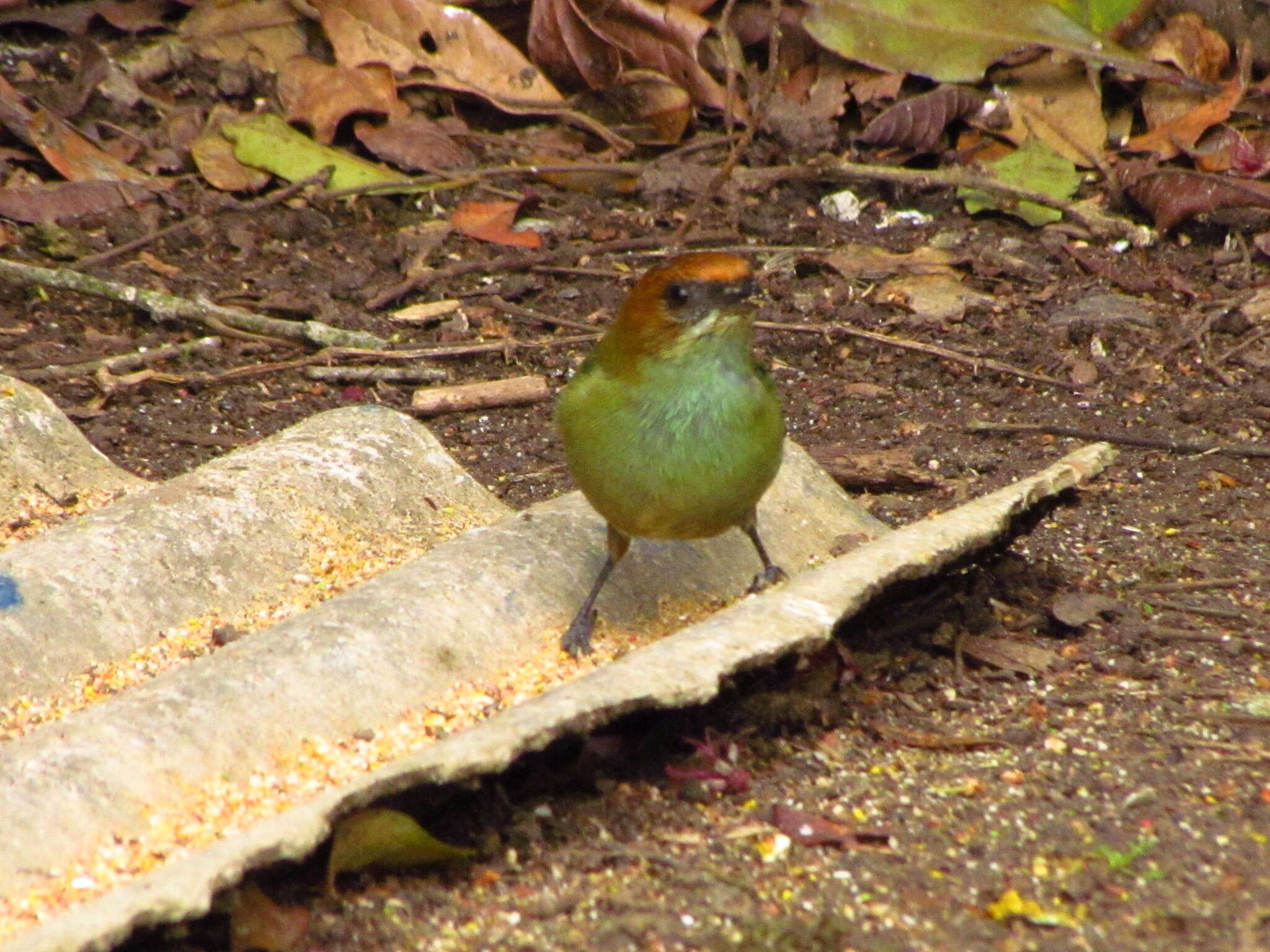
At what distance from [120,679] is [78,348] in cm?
259

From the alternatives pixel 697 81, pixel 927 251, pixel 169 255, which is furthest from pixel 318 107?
pixel 927 251

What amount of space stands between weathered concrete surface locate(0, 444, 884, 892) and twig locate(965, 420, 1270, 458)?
3.40 feet

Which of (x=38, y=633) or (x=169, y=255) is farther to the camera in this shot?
(x=169, y=255)

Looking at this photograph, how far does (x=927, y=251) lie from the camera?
23.1 feet

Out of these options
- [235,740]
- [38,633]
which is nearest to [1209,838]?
[235,740]

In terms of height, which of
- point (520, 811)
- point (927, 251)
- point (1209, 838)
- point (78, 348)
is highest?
point (1209, 838)

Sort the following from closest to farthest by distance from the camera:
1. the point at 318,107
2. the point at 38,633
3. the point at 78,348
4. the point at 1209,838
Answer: the point at 1209,838, the point at 38,633, the point at 78,348, the point at 318,107

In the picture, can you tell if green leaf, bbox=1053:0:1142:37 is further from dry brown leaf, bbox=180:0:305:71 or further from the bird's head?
the bird's head

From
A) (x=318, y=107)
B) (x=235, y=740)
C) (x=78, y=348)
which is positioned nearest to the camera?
(x=235, y=740)

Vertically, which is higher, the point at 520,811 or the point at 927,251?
the point at 520,811

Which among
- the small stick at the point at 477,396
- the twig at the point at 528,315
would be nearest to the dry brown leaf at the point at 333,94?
the twig at the point at 528,315

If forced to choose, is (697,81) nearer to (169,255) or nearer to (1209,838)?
(169,255)

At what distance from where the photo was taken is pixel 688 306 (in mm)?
4020

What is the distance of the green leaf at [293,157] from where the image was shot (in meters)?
7.36
